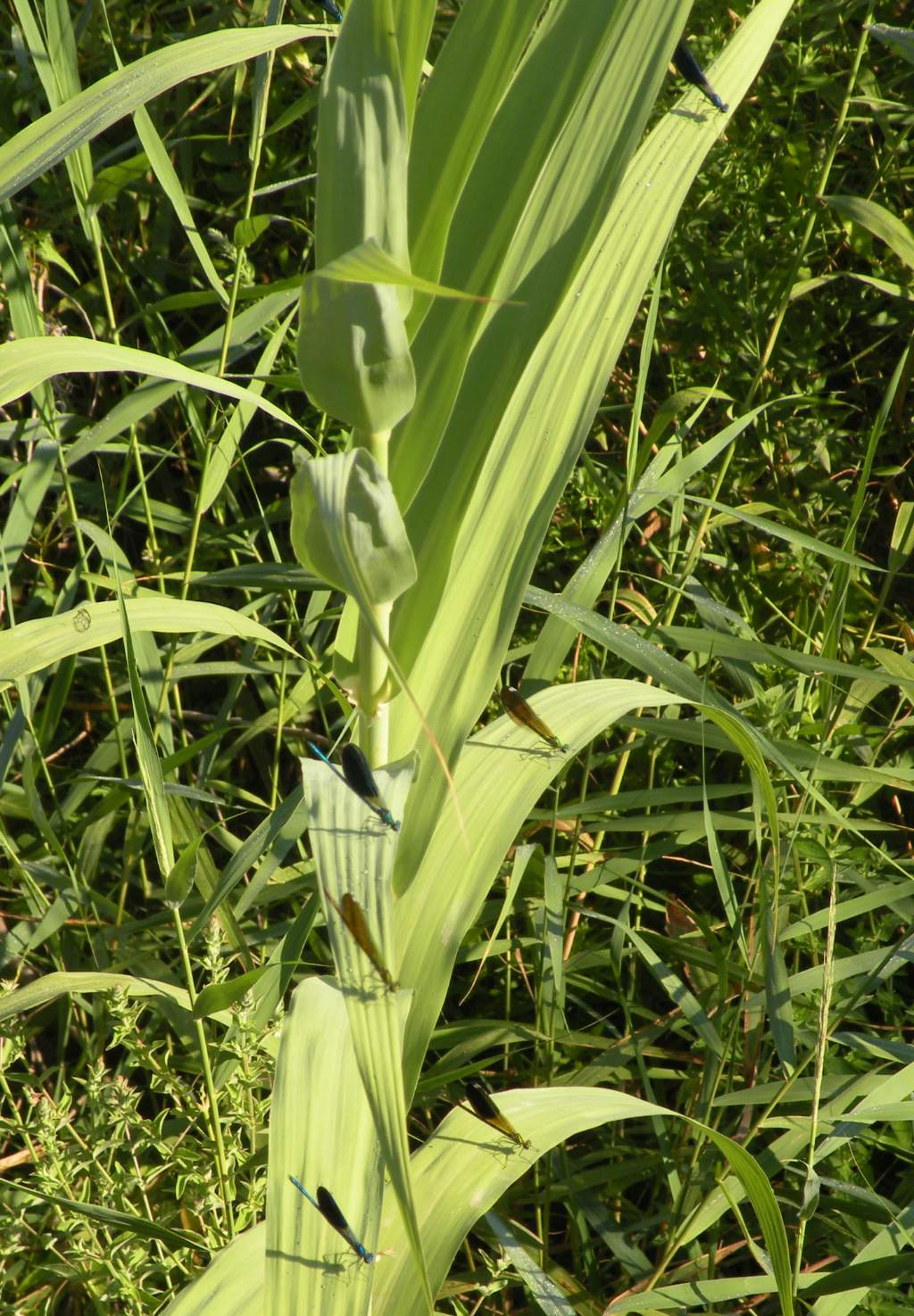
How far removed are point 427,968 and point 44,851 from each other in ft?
3.01

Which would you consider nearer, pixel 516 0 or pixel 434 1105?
pixel 516 0

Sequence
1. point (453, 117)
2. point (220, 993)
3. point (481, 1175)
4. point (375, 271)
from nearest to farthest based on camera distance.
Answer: point (375, 271)
point (453, 117)
point (481, 1175)
point (220, 993)

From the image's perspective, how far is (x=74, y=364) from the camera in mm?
602

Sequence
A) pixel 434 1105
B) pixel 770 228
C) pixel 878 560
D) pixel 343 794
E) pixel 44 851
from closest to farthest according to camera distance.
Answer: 1. pixel 343 794
2. pixel 434 1105
3. pixel 44 851
4. pixel 770 228
5. pixel 878 560

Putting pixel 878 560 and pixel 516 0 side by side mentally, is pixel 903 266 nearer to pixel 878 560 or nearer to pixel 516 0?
pixel 878 560

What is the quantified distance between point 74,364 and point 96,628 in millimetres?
185

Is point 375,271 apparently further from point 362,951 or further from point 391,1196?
point 391,1196

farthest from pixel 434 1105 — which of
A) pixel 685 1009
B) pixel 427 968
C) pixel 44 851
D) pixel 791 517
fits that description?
pixel 791 517

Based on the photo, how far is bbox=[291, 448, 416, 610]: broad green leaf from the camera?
43 cm

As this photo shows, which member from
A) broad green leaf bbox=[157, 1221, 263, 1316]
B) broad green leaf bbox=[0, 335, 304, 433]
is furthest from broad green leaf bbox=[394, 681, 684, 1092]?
broad green leaf bbox=[0, 335, 304, 433]

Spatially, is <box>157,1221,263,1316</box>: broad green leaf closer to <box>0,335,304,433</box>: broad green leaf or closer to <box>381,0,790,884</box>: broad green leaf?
<box>381,0,790,884</box>: broad green leaf

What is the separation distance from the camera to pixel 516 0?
1.64 ft

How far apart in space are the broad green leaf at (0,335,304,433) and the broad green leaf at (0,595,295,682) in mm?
163

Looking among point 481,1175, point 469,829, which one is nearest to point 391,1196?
point 481,1175
